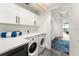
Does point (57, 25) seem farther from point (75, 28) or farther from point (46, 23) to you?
point (75, 28)

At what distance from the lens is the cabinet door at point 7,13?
1.72 m

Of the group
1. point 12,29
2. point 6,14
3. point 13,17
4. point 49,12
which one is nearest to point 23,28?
point 12,29

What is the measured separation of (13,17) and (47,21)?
7.15ft

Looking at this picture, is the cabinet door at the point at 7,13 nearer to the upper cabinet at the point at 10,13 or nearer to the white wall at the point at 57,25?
the upper cabinet at the point at 10,13

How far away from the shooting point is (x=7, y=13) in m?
1.84

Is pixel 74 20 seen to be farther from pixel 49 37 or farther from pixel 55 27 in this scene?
pixel 55 27

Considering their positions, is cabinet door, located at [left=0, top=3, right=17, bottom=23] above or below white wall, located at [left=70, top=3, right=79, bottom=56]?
above

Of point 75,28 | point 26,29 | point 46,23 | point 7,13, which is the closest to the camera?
point 75,28

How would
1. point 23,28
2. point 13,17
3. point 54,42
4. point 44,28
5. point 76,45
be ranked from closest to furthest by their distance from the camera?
point 76,45 < point 13,17 < point 23,28 < point 44,28 < point 54,42

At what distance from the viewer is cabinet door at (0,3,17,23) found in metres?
1.72

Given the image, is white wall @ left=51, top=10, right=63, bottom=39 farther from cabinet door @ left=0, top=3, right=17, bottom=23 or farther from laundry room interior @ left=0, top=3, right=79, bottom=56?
cabinet door @ left=0, top=3, right=17, bottom=23

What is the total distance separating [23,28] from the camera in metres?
3.03

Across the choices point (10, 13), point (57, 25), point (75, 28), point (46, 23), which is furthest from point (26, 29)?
point (57, 25)

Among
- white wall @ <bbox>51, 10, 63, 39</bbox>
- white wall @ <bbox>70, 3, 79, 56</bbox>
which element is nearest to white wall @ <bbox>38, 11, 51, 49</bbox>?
white wall @ <bbox>51, 10, 63, 39</bbox>
